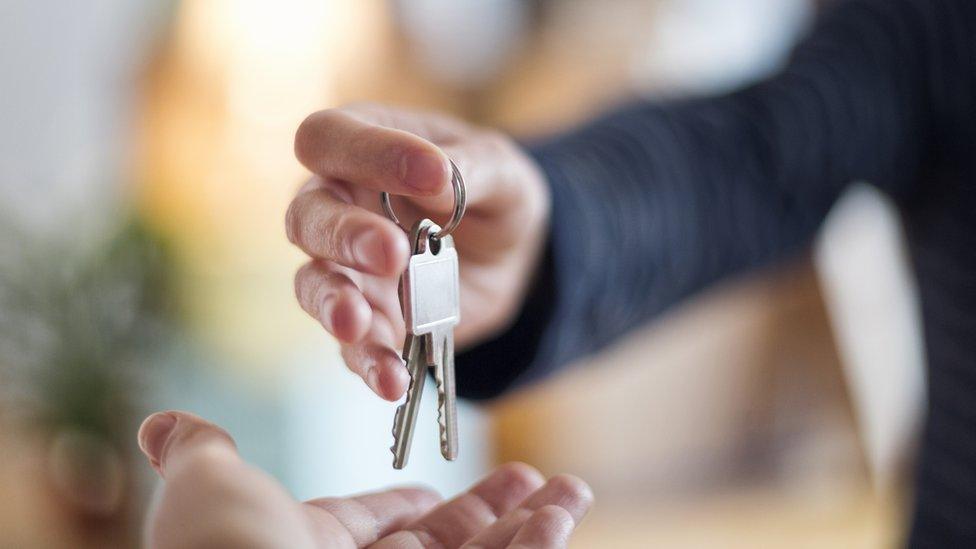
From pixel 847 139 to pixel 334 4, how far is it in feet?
3.60

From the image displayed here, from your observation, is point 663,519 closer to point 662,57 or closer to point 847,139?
point 662,57

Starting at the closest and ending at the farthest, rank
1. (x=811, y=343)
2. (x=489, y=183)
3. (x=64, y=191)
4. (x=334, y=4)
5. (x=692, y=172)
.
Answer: (x=489, y=183)
(x=692, y=172)
(x=64, y=191)
(x=334, y=4)
(x=811, y=343)

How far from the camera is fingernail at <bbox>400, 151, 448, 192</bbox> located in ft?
1.31

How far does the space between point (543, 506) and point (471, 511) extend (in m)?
0.05

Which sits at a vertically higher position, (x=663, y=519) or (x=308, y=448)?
(x=308, y=448)

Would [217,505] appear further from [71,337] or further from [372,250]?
[71,337]

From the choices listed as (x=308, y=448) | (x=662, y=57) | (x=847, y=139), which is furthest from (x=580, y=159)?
(x=662, y=57)

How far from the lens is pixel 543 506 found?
457 millimetres

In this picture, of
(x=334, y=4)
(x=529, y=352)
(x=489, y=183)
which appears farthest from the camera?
(x=334, y=4)

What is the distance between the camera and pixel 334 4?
5.62 feet

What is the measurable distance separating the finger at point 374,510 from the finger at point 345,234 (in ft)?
0.39

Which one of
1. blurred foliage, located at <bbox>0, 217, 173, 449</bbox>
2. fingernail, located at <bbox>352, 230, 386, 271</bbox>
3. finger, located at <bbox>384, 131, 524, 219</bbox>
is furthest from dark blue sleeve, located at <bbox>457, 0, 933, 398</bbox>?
blurred foliage, located at <bbox>0, 217, 173, 449</bbox>

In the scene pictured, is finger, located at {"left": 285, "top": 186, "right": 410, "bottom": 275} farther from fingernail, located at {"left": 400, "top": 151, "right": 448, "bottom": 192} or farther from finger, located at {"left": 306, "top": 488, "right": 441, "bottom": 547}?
finger, located at {"left": 306, "top": 488, "right": 441, "bottom": 547}

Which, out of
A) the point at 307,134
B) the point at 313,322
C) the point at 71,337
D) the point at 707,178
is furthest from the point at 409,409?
the point at 313,322
